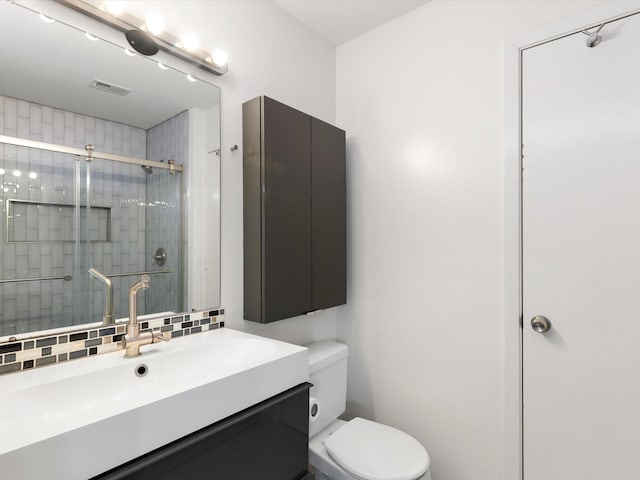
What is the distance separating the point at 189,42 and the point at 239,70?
259 mm

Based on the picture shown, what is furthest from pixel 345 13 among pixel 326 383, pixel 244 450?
pixel 244 450

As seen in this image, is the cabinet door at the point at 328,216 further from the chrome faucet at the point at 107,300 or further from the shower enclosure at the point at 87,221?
the chrome faucet at the point at 107,300

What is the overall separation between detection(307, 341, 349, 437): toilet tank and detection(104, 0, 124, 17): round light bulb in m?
1.46

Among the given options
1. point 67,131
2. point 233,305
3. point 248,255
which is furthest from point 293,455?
point 67,131

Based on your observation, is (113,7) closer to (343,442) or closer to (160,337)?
(160,337)

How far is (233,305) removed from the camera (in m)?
1.47

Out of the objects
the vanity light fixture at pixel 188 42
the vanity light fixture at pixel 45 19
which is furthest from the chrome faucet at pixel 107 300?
the vanity light fixture at pixel 188 42

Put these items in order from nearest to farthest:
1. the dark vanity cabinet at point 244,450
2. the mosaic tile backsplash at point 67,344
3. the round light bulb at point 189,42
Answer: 1. the dark vanity cabinet at point 244,450
2. the mosaic tile backsplash at point 67,344
3. the round light bulb at point 189,42

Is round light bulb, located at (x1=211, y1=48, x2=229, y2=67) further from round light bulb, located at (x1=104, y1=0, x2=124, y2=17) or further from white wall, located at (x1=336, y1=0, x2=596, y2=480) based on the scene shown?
white wall, located at (x1=336, y1=0, x2=596, y2=480)

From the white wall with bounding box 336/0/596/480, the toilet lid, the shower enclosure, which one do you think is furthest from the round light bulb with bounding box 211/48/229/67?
the toilet lid

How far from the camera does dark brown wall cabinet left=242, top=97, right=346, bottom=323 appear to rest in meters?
1.42

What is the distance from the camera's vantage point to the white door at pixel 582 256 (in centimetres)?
118

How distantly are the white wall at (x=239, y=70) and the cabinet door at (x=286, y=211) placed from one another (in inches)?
6.1

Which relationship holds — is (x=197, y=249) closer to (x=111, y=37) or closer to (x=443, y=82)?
(x=111, y=37)
